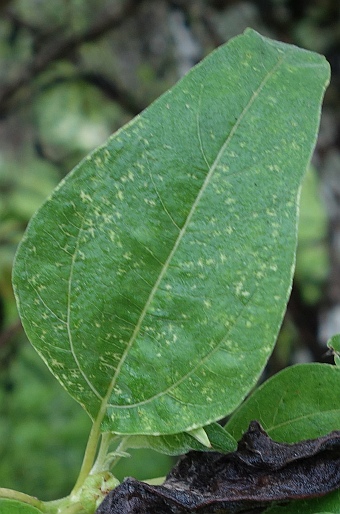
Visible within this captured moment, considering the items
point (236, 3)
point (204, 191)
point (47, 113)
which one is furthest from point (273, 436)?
point (47, 113)

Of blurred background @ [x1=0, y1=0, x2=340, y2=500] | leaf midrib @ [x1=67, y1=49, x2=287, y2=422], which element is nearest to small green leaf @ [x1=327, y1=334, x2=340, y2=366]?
leaf midrib @ [x1=67, y1=49, x2=287, y2=422]

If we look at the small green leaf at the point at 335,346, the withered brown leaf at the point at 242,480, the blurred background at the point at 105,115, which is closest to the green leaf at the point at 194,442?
the withered brown leaf at the point at 242,480

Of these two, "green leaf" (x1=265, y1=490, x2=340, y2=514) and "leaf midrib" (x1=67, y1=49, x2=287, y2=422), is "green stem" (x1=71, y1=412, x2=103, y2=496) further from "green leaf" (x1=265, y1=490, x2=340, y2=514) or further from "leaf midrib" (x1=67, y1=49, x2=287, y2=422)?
"green leaf" (x1=265, y1=490, x2=340, y2=514)

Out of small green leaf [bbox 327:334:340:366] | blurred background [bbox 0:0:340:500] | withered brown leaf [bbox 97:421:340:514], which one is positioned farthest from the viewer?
blurred background [bbox 0:0:340:500]

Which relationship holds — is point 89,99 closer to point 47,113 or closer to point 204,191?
point 47,113

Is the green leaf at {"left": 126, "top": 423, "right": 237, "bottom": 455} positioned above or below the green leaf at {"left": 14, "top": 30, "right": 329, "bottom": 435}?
below

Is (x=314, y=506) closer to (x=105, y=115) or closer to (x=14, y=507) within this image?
(x=14, y=507)

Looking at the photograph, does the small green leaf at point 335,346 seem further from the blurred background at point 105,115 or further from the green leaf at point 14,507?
the blurred background at point 105,115

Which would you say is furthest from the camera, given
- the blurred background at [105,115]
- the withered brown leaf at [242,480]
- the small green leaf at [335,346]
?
the blurred background at [105,115]
